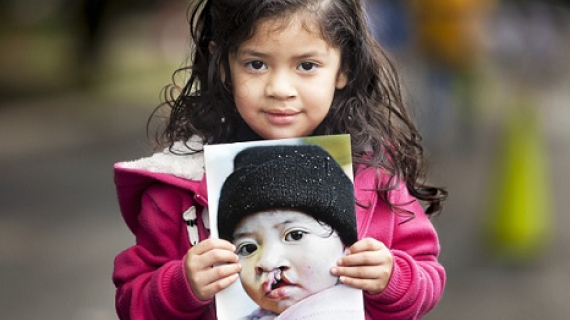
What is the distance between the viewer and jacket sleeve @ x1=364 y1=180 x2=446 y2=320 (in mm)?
2602

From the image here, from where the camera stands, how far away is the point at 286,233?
2531 mm

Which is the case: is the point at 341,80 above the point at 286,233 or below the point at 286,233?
above

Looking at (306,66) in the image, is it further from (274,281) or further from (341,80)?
Answer: (274,281)

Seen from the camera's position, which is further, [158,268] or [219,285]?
[158,268]

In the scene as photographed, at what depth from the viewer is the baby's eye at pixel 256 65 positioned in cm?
258

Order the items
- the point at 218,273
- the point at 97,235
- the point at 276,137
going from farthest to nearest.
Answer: the point at 97,235 → the point at 276,137 → the point at 218,273

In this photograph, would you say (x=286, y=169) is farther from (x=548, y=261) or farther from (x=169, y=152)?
(x=548, y=261)

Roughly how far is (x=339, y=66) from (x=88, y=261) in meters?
4.87

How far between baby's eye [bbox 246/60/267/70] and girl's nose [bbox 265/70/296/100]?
0.10ft

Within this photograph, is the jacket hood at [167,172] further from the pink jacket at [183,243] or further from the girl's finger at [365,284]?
the girl's finger at [365,284]

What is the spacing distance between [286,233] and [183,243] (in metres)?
0.25

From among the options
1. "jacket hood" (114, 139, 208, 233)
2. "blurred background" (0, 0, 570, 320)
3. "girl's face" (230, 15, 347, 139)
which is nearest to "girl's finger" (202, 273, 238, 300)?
"jacket hood" (114, 139, 208, 233)

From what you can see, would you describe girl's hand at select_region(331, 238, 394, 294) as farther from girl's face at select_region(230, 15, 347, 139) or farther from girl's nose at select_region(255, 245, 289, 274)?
girl's face at select_region(230, 15, 347, 139)

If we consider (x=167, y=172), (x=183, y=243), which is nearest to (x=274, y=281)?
(x=183, y=243)
